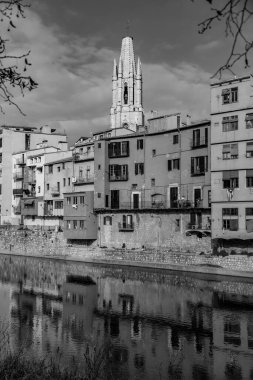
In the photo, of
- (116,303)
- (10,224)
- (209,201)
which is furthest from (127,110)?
(116,303)

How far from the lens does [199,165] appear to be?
46094 mm

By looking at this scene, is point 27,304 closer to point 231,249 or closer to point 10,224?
point 231,249

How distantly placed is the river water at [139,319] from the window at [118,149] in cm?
1426

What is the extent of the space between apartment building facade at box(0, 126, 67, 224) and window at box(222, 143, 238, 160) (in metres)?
38.6

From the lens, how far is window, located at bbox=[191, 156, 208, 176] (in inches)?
1792

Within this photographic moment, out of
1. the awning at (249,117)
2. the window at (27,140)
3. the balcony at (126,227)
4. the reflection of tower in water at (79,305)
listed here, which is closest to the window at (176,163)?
the balcony at (126,227)

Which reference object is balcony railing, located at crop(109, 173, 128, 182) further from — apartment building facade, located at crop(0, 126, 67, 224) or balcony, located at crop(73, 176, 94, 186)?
apartment building facade, located at crop(0, 126, 67, 224)

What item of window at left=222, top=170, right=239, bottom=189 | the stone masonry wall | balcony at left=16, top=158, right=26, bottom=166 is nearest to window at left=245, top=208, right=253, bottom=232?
window at left=222, top=170, right=239, bottom=189

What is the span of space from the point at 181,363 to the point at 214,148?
26718mm

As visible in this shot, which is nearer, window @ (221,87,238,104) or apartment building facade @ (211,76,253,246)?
apartment building facade @ (211,76,253,246)

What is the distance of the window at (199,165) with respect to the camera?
4552cm

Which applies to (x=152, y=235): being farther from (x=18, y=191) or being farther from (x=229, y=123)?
(x=18, y=191)

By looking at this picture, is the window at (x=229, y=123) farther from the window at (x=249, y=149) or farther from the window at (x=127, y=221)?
the window at (x=127, y=221)

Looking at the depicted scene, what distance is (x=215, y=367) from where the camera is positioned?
17797 millimetres
